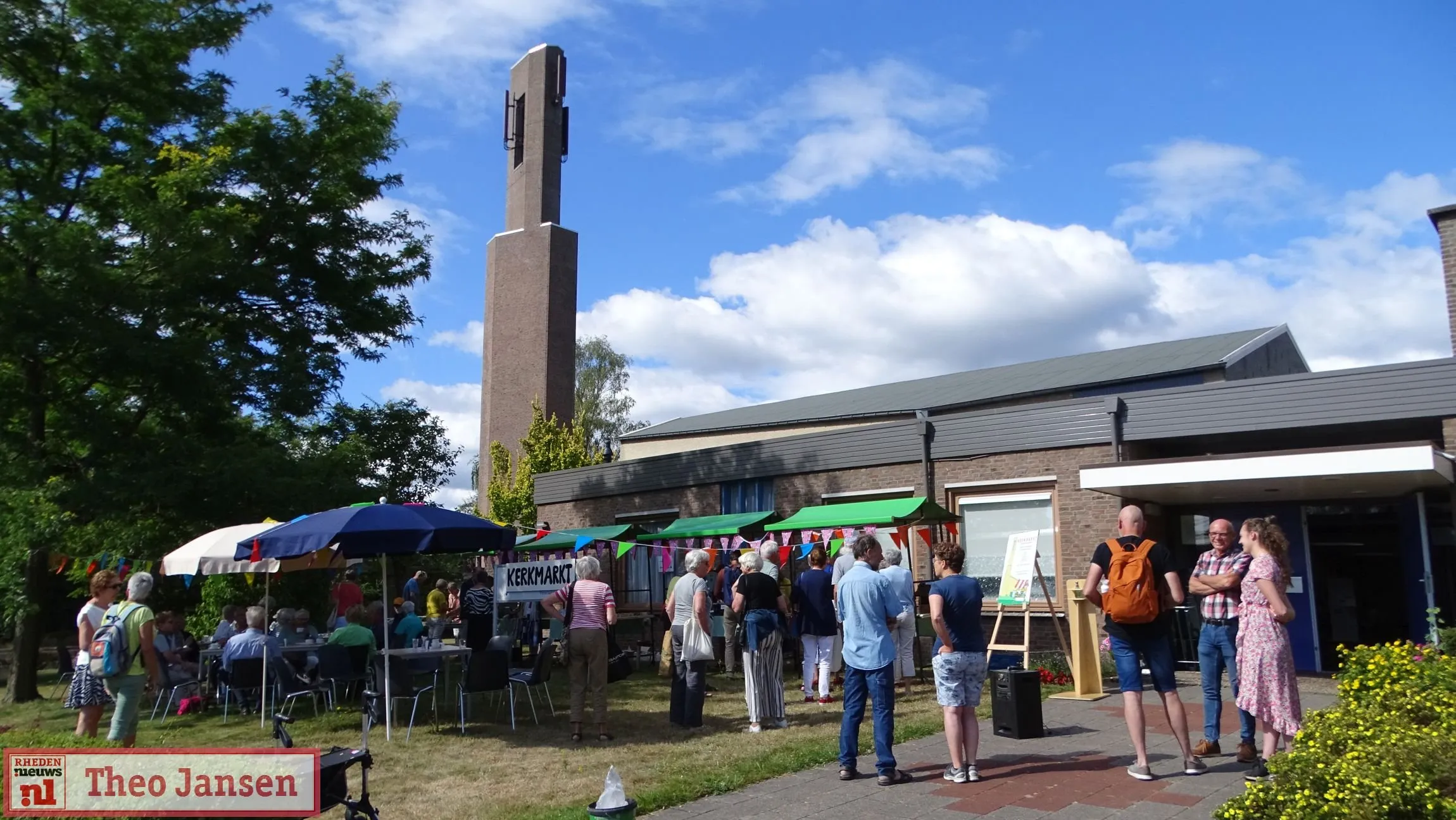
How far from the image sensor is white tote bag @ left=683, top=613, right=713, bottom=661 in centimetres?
973

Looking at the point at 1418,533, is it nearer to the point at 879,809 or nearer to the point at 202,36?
the point at 879,809

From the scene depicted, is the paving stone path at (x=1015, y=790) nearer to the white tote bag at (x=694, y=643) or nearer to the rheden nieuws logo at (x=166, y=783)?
the white tote bag at (x=694, y=643)

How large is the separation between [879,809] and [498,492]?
28648mm

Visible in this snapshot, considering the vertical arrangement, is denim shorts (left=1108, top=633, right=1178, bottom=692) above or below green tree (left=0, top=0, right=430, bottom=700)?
below

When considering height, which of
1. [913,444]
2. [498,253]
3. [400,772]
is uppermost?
[498,253]

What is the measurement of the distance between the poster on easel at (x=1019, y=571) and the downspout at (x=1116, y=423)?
2.88 m

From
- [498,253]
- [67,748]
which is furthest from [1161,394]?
[498,253]

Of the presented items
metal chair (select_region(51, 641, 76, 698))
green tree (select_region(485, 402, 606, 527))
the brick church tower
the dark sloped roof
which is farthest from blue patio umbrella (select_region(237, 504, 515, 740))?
the brick church tower

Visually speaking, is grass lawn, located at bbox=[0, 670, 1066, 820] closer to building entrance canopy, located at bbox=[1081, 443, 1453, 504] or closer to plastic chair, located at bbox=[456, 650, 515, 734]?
plastic chair, located at bbox=[456, 650, 515, 734]

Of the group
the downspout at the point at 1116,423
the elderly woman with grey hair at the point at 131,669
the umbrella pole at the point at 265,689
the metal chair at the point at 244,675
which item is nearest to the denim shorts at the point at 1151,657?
the elderly woman with grey hair at the point at 131,669

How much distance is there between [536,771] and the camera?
8062 millimetres

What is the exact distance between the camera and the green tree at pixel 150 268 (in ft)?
44.1

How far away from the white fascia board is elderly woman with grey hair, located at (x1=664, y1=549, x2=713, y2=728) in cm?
539

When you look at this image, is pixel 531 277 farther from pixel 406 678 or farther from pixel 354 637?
pixel 406 678
